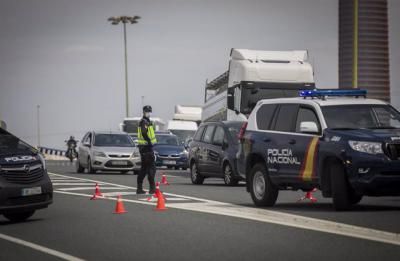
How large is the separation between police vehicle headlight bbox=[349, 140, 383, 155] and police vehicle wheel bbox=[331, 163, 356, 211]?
42 centimetres

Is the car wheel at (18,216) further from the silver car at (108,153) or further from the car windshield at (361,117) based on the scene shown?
the silver car at (108,153)

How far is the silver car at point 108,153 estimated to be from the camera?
110 ft

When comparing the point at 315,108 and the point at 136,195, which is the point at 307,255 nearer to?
the point at 315,108

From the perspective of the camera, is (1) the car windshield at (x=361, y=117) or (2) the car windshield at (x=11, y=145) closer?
(2) the car windshield at (x=11, y=145)

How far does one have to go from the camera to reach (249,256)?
408 inches

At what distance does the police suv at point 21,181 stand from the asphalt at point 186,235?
0.96ft

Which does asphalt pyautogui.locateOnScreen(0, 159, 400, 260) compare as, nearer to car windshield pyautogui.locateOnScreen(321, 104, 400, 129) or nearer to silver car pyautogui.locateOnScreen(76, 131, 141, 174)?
car windshield pyautogui.locateOnScreen(321, 104, 400, 129)

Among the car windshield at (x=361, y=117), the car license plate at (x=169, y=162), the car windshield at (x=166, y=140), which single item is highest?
the car windshield at (x=361, y=117)

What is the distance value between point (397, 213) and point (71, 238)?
5370 mm

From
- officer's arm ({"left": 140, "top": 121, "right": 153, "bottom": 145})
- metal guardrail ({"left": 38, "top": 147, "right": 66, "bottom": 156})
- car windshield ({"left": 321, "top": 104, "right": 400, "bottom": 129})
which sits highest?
car windshield ({"left": 321, "top": 104, "right": 400, "bottom": 129})

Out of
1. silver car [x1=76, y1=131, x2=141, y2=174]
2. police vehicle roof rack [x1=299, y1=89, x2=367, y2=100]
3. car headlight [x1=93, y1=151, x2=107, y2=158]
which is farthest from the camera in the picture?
car headlight [x1=93, y1=151, x2=107, y2=158]

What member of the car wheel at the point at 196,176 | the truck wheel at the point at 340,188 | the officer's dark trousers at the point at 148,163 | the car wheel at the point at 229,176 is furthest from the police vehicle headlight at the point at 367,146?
the car wheel at the point at 196,176

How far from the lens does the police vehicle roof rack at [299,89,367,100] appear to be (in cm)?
1659

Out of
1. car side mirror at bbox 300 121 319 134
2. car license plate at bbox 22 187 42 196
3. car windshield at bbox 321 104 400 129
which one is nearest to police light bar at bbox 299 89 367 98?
car windshield at bbox 321 104 400 129
